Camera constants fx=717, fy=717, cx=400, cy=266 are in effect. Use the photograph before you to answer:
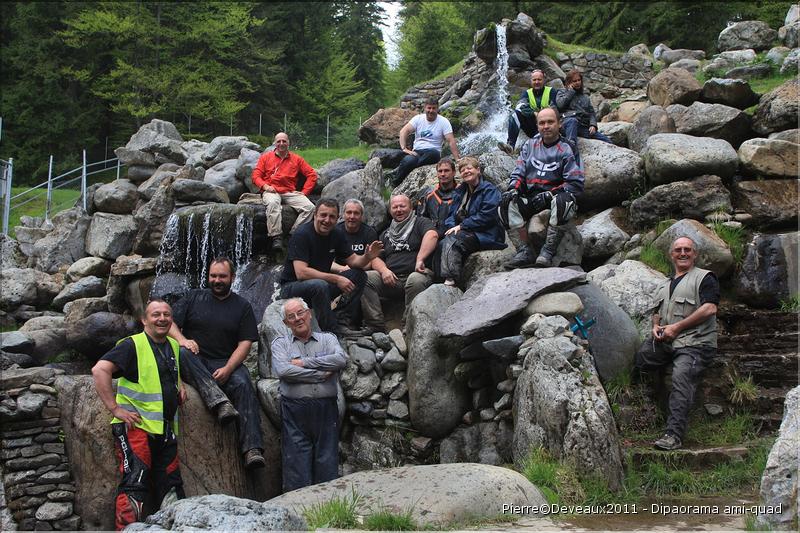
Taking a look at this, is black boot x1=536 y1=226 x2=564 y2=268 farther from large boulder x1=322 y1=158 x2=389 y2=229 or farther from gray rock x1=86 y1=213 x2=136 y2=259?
gray rock x1=86 y1=213 x2=136 y2=259

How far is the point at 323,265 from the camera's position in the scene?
8078 millimetres

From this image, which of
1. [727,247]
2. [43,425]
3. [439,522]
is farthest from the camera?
[727,247]

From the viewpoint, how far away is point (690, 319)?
6.62 m

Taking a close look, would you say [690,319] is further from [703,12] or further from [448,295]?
[703,12]

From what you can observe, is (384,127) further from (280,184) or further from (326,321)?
(326,321)

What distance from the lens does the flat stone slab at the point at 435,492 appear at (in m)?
5.08

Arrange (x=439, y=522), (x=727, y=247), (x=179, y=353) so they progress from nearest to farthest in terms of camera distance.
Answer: (x=439, y=522) → (x=179, y=353) → (x=727, y=247)

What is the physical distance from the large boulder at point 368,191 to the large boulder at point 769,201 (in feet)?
16.8

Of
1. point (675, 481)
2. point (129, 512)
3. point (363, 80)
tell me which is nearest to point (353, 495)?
point (129, 512)

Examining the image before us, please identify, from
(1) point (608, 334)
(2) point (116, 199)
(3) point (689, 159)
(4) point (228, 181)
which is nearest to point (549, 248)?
(1) point (608, 334)

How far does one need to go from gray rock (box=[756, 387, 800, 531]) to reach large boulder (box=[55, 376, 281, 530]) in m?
4.58

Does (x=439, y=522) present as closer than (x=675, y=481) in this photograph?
Yes

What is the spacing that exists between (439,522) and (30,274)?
12253mm

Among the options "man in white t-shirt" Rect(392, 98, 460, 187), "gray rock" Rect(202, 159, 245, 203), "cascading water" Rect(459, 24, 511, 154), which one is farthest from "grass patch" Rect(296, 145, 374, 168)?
"man in white t-shirt" Rect(392, 98, 460, 187)
